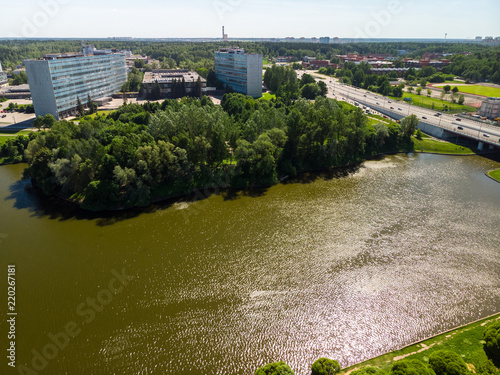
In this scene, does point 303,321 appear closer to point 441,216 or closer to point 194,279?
point 194,279

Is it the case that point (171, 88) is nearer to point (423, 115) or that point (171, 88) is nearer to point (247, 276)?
point (423, 115)

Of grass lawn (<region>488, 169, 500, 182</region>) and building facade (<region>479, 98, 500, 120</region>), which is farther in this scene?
building facade (<region>479, 98, 500, 120</region>)

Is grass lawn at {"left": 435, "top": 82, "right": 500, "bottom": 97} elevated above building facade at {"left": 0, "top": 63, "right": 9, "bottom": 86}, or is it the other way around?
building facade at {"left": 0, "top": 63, "right": 9, "bottom": 86}

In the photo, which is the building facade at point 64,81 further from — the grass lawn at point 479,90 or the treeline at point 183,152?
the grass lawn at point 479,90

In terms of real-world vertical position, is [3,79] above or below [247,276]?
above

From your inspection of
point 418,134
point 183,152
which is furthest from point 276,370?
point 418,134

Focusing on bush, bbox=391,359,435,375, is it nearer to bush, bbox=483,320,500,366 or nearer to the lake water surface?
the lake water surface

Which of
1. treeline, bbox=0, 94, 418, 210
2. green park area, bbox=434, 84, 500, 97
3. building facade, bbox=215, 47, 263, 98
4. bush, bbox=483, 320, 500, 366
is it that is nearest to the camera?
bush, bbox=483, 320, 500, 366

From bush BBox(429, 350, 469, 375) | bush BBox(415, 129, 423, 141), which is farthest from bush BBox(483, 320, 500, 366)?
bush BBox(415, 129, 423, 141)
